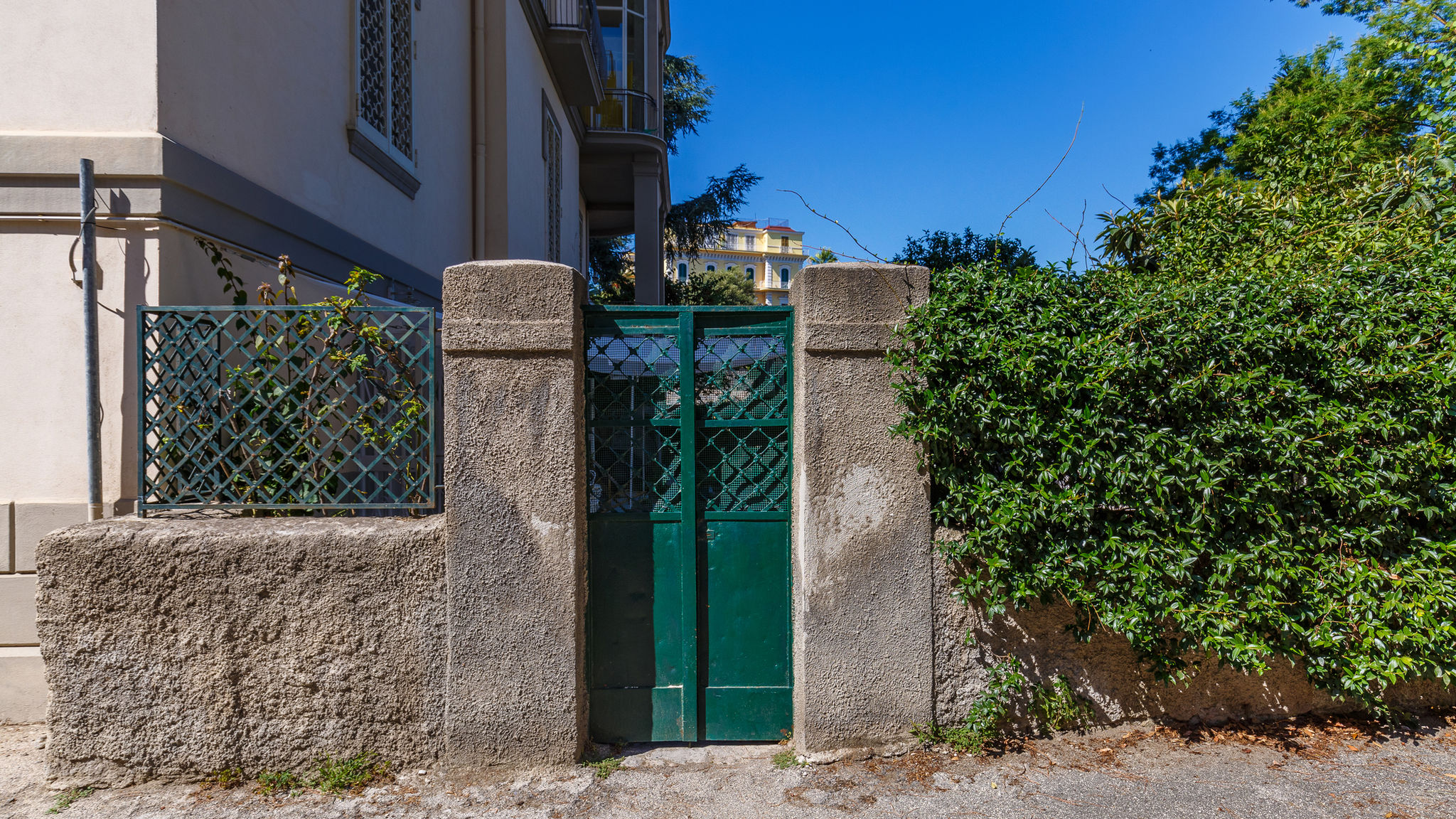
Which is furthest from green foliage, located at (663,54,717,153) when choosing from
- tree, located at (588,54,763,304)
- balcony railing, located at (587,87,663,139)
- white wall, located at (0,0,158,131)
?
white wall, located at (0,0,158,131)

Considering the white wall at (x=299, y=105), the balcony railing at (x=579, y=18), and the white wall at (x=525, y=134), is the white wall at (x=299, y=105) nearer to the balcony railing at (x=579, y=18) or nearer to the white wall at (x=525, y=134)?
the white wall at (x=525, y=134)

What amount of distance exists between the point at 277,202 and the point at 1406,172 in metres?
6.95

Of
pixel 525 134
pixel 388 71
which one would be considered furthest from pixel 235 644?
pixel 525 134

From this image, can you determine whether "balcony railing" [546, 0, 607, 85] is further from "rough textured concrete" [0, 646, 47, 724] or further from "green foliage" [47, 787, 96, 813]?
"green foliage" [47, 787, 96, 813]

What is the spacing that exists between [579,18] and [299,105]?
25.4ft

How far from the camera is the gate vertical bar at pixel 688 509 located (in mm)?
3303

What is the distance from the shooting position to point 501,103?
819cm

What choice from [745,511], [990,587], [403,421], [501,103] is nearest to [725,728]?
[745,511]

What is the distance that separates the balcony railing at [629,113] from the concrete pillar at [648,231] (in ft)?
1.84

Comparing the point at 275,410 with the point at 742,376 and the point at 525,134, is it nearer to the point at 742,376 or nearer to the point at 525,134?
the point at 742,376

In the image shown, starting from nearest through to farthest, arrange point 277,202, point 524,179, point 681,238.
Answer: point 277,202
point 524,179
point 681,238

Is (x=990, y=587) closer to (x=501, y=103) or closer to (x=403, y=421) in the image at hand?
(x=403, y=421)

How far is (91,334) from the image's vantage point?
11.1 ft

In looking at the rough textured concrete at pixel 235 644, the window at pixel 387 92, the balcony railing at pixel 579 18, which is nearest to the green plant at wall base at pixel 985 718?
the rough textured concrete at pixel 235 644
